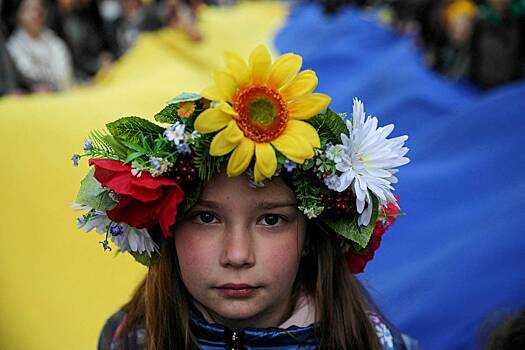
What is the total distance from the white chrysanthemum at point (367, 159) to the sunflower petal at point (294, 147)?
0.09m

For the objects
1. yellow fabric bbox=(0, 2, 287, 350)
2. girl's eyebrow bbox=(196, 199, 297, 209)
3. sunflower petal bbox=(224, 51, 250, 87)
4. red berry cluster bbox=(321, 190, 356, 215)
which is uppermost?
yellow fabric bbox=(0, 2, 287, 350)

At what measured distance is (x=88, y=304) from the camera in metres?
2.99

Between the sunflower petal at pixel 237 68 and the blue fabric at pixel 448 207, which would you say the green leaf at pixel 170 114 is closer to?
the sunflower petal at pixel 237 68

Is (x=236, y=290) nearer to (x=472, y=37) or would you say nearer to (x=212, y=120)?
(x=212, y=120)

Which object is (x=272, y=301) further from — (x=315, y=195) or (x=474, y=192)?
(x=474, y=192)

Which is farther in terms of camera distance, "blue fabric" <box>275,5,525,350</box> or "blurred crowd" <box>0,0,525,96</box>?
"blurred crowd" <box>0,0,525,96</box>

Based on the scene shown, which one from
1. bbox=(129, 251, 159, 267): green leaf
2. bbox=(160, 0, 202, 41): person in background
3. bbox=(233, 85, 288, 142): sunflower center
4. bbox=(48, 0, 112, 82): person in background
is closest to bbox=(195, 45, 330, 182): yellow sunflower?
bbox=(233, 85, 288, 142): sunflower center

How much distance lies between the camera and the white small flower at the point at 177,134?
1.71 m

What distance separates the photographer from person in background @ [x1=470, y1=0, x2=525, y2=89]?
669cm

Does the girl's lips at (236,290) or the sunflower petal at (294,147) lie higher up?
the sunflower petal at (294,147)

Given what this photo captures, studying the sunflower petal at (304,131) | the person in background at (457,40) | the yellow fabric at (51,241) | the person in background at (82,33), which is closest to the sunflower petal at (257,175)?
the sunflower petal at (304,131)

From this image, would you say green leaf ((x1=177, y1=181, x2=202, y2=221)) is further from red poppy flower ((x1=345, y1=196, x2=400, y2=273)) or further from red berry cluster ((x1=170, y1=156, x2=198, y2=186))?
red poppy flower ((x1=345, y1=196, x2=400, y2=273))

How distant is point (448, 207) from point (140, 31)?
19.7ft

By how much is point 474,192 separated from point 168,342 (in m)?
2.75
